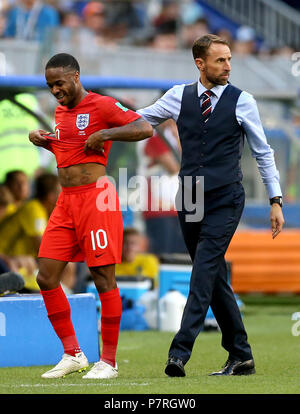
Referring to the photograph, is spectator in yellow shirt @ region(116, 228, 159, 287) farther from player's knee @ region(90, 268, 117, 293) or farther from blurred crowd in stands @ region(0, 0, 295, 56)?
blurred crowd in stands @ region(0, 0, 295, 56)

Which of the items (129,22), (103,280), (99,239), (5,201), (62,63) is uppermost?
(129,22)

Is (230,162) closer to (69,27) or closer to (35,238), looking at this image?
(35,238)

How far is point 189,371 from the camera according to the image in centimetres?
785

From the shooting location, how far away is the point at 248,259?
1515 centimetres

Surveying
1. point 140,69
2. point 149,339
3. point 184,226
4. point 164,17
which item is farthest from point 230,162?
point 164,17

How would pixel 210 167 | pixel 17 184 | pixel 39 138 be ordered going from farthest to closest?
pixel 17 184 → pixel 39 138 → pixel 210 167

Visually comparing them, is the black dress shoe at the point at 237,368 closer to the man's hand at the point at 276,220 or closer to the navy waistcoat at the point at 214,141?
the man's hand at the point at 276,220

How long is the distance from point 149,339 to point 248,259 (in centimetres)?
454

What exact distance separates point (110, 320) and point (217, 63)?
1.75 meters

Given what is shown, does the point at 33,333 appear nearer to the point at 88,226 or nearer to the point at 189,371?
the point at 189,371

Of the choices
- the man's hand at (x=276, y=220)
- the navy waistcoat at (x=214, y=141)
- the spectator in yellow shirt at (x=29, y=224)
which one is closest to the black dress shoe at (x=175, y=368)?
the man's hand at (x=276, y=220)

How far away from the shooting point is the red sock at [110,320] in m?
7.25

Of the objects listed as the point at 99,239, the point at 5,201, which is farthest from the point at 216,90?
the point at 5,201

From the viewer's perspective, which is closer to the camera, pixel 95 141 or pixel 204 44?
pixel 95 141
